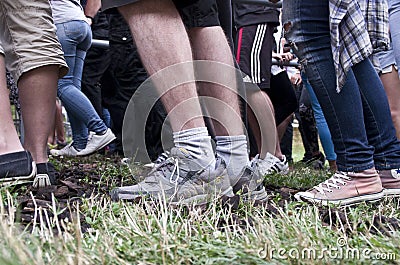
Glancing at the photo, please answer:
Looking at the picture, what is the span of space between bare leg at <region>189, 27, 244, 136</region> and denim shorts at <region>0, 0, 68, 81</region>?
1.95ft

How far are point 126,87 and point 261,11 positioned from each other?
1188 mm

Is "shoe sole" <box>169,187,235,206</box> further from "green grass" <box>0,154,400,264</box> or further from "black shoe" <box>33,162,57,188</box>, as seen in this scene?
"black shoe" <box>33,162,57,188</box>

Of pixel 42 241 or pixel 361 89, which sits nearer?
pixel 42 241

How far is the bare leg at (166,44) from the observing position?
187 cm

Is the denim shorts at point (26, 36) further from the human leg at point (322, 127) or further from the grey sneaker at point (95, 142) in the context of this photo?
the human leg at point (322, 127)

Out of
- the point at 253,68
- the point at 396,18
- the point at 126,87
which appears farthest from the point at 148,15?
the point at 126,87

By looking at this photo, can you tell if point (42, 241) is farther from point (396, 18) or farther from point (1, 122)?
point (396, 18)

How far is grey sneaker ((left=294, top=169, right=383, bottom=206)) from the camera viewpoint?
218 centimetres

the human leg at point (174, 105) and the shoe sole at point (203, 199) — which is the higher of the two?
the human leg at point (174, 105)

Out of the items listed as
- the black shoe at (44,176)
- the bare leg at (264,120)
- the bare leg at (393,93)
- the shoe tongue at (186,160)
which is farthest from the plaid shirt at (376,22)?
the black shoe at (44,176)

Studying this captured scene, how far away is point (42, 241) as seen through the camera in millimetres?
1098

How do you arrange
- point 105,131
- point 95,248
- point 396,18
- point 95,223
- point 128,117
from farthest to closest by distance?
point 105,131, point 128,117, point 396,18, point 95,223, point 95,248

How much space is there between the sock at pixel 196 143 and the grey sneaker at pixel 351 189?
1.60 feet

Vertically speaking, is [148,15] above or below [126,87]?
above
